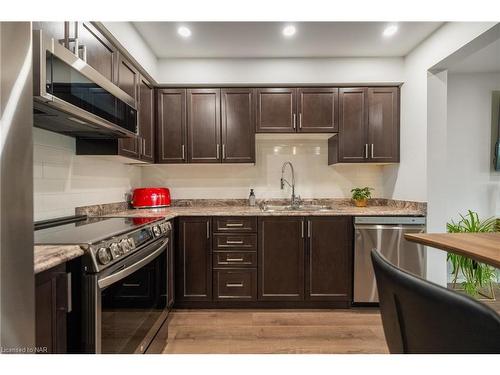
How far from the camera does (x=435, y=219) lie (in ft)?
8.20

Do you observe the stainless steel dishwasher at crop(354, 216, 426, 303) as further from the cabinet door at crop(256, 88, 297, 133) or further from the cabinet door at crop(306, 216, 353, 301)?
the cabinet door at crop(256, 88, 297, 133)

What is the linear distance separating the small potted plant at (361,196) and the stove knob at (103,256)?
262 centimetres

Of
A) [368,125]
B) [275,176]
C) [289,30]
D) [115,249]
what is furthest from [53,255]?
[368,125]

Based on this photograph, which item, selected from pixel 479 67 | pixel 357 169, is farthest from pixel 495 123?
pixel 357 169

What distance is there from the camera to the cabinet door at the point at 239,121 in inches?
114

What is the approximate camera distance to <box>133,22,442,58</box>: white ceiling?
2266 millimetres

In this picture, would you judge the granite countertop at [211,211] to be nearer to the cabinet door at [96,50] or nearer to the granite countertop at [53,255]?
the granite countertop at [53,255]

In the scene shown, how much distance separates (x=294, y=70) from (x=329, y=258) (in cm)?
197

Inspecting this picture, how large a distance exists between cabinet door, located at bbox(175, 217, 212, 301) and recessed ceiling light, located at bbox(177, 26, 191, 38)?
168 cm

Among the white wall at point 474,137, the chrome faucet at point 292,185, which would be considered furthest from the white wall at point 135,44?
the white wall at point 474,137

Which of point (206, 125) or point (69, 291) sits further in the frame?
point (206, 125)

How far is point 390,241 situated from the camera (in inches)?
99.4

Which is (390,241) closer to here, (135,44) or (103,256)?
(103,256)

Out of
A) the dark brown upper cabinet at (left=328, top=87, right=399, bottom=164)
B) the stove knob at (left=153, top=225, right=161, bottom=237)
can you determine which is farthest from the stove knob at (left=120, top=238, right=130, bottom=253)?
the dark brown upper cabinet at (left=328, top=87, right=399, bottom=164)
